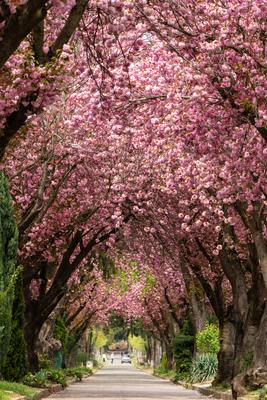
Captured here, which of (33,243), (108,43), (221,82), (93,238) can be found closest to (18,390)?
(33,243)

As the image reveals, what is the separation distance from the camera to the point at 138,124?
17.2m

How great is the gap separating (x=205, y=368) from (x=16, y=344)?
514 inches

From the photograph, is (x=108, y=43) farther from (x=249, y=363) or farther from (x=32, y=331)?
(x=32, y=331)

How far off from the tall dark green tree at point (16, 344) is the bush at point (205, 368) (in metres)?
12.3

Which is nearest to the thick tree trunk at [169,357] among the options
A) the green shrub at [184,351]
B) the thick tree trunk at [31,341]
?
the green shrub at [184,351]

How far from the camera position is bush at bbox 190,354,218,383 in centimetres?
3544

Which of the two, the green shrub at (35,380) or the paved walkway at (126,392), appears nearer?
the paved walkway at (126,392)

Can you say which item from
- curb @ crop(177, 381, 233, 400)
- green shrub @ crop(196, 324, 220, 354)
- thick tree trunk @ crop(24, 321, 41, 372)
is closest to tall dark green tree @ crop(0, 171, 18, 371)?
curb @ crop(177, 381, 233, 400)

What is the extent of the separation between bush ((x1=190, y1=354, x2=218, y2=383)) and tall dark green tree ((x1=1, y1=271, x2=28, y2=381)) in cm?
1226

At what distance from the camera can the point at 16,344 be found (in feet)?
81.7

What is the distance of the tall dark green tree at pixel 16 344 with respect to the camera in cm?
2466

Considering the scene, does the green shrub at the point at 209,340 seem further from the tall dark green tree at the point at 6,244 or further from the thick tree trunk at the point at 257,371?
the tall dark green tree at the point at 6,244

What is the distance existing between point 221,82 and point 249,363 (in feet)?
42.5

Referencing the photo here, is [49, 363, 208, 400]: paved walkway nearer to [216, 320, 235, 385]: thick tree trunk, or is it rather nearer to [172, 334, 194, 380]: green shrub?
[216, 320, 235, 385]: thick tree trunk
